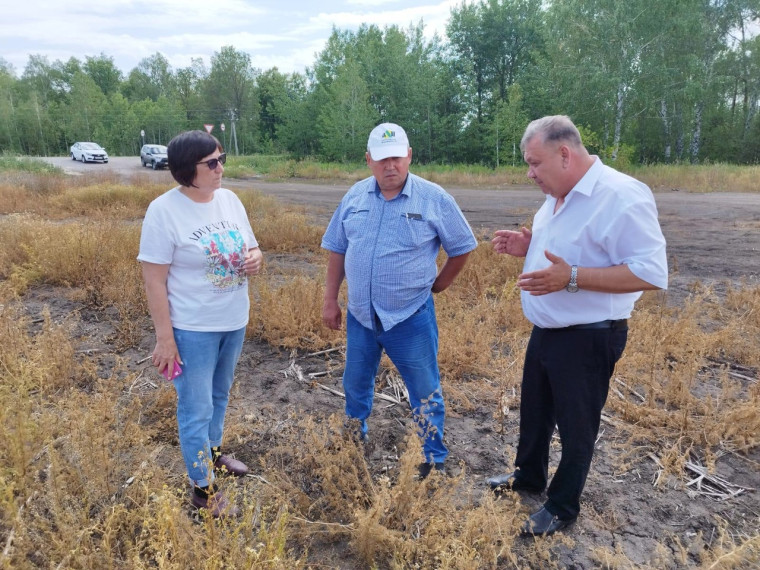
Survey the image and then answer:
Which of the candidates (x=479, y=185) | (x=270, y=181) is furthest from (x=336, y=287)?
(x=270, y=181)

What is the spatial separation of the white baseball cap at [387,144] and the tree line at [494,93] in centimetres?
2171

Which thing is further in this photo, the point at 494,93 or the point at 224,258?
the point at 494,93

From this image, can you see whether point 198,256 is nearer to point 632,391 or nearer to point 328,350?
point 328,350

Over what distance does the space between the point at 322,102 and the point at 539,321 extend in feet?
147

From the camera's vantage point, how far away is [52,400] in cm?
360

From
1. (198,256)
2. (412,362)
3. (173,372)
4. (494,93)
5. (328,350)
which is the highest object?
(494,93)

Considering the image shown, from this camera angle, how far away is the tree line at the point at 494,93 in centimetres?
2522

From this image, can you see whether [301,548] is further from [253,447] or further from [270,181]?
[270,181]

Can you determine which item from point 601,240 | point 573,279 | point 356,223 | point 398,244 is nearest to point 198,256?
point 356,223

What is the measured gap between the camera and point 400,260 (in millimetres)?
2627

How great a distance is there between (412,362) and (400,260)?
57 centimetres

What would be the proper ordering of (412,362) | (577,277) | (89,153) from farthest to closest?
1. (89,153)
2. (412,362)
3. (577,277)

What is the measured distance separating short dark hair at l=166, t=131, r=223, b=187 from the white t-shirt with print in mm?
106

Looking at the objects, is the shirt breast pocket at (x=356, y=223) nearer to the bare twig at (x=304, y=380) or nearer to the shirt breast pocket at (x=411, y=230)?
the shirt breast pocket at (x=411, y=230)
